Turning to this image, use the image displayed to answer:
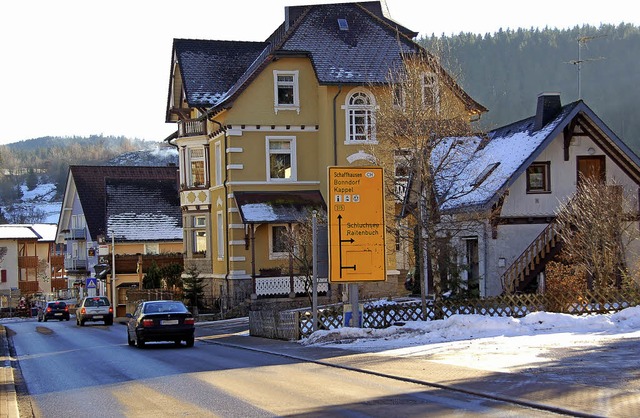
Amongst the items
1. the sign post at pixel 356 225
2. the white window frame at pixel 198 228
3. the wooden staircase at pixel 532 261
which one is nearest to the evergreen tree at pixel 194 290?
the white window frame at pixel 198 228

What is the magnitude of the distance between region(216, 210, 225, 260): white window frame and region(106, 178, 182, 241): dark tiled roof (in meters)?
24.1

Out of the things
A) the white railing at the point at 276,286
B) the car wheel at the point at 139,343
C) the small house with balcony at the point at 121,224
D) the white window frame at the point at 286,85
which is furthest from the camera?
the small house with balcony at the point at 121,224

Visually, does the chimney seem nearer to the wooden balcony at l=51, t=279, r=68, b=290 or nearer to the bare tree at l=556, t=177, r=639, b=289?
the bare tree at l=556, t=177, r=639, b=289

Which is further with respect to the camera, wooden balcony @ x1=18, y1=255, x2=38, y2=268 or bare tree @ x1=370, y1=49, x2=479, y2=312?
wooden balcony @ x1=18, y1=255, x2=38, y2=268

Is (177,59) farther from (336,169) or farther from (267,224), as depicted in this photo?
(336,169)

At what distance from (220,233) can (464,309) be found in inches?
831

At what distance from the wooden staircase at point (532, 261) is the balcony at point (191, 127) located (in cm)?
1878

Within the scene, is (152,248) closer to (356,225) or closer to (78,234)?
(78,234)

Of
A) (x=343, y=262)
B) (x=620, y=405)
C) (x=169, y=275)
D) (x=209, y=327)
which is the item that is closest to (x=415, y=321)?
(x=343, y=262)

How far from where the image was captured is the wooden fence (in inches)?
1146

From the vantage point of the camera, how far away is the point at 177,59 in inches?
1997

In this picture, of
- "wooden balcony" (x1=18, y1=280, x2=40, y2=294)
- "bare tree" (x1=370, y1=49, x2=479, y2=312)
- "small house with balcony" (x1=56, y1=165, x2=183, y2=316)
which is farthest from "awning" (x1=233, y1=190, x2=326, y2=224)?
"wooden balcony" (x1=18, y1=280, x2=40, y2=294)

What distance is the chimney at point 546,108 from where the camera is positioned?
1539 inches

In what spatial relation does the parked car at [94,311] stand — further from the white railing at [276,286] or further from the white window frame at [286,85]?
the white window frame at [286,85]
